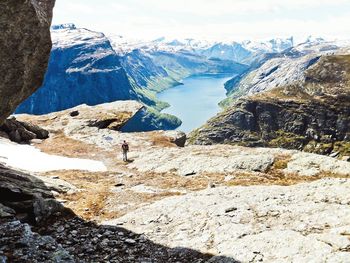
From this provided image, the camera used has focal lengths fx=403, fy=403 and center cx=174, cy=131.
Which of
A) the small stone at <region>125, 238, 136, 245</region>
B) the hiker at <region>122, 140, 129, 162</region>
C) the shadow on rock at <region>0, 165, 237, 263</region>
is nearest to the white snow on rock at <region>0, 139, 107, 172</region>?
the hiker at <region>122, 140, 129, 162</region>

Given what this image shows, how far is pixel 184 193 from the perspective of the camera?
3541cm

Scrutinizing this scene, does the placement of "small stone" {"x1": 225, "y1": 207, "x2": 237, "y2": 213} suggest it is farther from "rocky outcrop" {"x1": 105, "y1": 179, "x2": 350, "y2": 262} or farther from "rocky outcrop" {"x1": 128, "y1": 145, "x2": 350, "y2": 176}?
"rocky outcrop" {"x1": 128, "y1": 145, "x2": 350, "y2": 176}

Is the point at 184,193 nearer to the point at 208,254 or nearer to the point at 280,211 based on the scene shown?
the point at 280,211

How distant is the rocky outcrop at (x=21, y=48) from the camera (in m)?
27.1

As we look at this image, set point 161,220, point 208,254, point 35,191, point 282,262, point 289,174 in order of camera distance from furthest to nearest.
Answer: point 289,174 < point 35,191 < point 161,220 < point 208,254 < point 282,262

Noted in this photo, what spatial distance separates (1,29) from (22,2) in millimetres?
2384

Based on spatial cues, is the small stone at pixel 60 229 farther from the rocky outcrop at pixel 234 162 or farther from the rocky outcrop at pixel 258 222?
the rocky outcrop at pixel 234 162

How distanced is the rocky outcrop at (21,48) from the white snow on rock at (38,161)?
17134 mm

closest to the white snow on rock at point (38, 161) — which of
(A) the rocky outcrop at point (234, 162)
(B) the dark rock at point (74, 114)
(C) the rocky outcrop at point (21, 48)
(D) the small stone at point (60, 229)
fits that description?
(A) the rocky outcrop at point (234, 162)

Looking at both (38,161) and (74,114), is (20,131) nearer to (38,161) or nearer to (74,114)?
(38,161)

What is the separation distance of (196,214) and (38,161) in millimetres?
30161

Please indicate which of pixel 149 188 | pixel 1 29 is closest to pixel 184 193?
pixel 149 188

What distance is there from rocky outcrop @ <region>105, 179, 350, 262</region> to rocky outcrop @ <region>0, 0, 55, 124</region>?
1232 cm

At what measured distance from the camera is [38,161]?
168 ft
